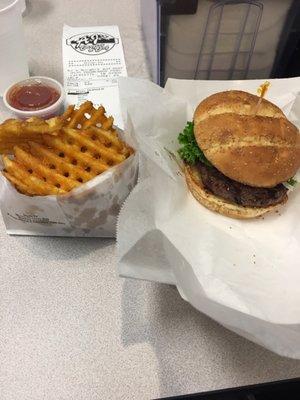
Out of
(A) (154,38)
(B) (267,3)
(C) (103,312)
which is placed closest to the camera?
(C) (103,312)

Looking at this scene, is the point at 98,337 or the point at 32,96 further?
the point at 32,96

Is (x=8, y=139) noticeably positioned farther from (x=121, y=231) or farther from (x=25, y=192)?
(x=121, y=231)

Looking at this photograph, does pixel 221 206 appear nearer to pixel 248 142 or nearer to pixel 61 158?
pixel 248 142

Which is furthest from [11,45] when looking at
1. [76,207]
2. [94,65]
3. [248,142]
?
[248,142]

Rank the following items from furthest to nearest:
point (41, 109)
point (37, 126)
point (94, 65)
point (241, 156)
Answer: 1. point (94, 65)
2. point (41, 109)
3. point (241, 156)
4. point (37, 126)

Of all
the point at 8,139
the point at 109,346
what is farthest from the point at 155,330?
the point at 8,139

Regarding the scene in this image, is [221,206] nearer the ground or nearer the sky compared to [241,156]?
nearer the ground

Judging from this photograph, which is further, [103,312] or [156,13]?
[156,13]
